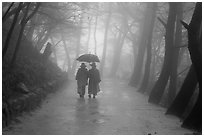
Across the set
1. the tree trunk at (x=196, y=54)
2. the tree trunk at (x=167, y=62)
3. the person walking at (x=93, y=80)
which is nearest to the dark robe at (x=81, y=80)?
the person walking at (x=93, y=80)

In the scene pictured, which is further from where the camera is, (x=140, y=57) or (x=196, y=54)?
Result: (x=140, y=57)

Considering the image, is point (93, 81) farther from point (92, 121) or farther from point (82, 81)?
point (92, 121)

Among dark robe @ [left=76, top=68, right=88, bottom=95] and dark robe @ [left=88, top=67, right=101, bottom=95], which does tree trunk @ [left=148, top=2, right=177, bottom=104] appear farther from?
dark robe @ [left=76, top=68, right=88, bottom=95]

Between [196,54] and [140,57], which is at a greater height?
[140,57]

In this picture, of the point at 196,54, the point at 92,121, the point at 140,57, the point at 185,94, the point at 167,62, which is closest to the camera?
the point at 196,54

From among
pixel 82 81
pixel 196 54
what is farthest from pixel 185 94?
pixel 82 81

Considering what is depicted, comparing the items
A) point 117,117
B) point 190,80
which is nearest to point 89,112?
point 117,117

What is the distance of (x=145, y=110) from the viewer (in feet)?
43.7

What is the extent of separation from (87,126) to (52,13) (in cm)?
Answer: 1495

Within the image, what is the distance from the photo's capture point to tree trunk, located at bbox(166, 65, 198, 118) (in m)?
11.5

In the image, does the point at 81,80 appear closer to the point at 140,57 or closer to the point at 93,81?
the point at 93,81

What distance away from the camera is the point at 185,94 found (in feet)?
39.2

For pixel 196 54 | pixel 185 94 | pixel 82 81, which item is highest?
pixel 196 54

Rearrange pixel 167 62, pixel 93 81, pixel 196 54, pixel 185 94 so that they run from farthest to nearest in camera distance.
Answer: pixel 93 81
pixel 167 62
pixel 185 94
pixel 196 54
